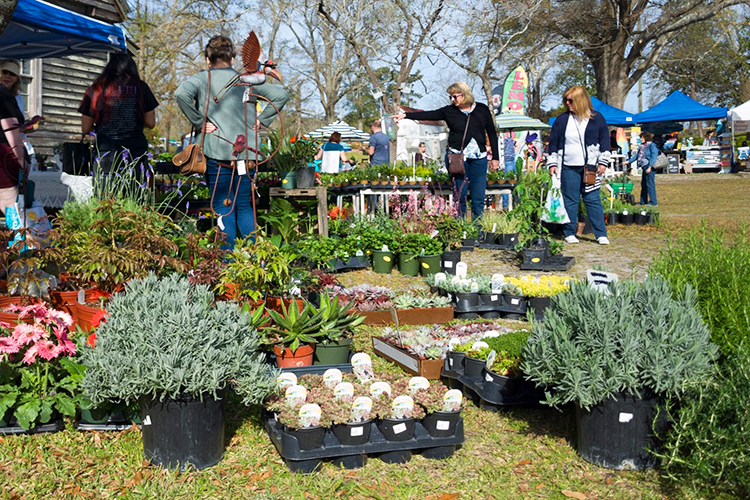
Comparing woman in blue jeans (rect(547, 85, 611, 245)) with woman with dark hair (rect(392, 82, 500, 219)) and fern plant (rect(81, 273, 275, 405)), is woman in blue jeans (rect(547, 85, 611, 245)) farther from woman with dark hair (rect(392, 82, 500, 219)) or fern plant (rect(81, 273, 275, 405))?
fern plant (rect(81, 273, 275, 405))

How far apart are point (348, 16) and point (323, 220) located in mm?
12678

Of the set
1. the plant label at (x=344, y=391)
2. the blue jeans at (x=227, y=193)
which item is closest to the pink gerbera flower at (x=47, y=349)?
the plant label at (x=344, y=391)

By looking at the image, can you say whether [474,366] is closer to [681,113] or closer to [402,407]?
[402,407]

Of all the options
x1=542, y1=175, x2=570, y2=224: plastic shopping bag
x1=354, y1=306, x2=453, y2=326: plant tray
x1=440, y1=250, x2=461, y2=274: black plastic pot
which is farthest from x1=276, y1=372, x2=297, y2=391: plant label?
x1=542, y1=175, x2=570, y2=224: plastic shopping bag

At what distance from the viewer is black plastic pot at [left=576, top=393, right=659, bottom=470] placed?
2.83m

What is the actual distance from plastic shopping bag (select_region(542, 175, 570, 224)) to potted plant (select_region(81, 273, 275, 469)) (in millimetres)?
6478

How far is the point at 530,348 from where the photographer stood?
119 inches

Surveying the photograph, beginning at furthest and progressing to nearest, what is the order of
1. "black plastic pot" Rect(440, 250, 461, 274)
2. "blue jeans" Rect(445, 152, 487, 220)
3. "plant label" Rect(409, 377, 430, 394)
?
"blue jeans" Rect(445, 152, 487, 220), "black plastic pot" Rect(440, 250, 461, 274), "plant label" Rect(409, 377, 430, 394)

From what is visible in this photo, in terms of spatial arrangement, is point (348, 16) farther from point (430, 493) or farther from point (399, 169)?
point (430, 493)

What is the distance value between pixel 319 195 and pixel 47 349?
4.56 metres

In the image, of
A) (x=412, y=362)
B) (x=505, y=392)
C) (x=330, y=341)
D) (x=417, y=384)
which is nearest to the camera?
(x=417, y=384)

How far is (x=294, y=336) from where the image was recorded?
12.4 ft

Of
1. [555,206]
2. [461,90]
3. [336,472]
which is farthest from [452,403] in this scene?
[555,206]

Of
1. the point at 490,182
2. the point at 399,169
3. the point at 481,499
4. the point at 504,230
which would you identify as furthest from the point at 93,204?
the point at 490,182
